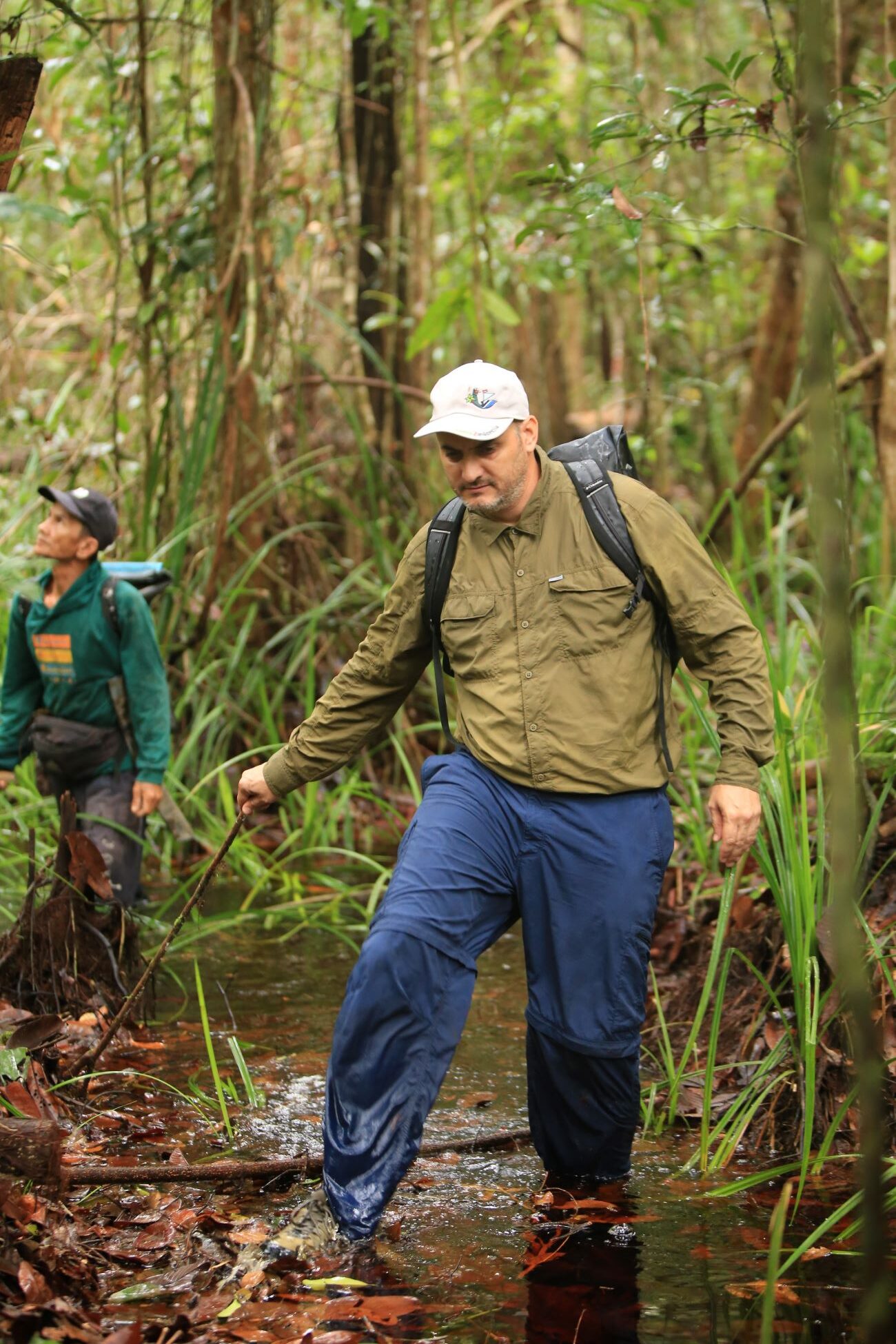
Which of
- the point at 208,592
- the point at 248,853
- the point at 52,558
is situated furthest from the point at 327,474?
the point at 52,558

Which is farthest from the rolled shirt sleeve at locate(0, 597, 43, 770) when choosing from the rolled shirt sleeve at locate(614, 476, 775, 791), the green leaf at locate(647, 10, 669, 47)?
the green leaf at locate(647, 10, 669, 47)

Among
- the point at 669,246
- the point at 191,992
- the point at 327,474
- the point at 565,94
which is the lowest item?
the point at 191,992

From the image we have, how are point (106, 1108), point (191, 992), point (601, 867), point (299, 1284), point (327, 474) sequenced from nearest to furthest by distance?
1. point (299, 1284)
2. point (601, 867)
3. point (106, 1108)
4. point (191, 992)
5. point (327, 474)

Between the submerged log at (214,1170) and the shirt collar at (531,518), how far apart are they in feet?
5.65

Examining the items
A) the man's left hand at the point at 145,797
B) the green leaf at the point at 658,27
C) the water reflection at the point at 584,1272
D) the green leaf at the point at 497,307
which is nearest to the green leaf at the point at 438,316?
the green leaf at the point at 497,307

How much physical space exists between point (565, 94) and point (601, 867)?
38.6 ft

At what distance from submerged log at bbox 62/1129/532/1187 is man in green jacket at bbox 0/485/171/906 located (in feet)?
6.82

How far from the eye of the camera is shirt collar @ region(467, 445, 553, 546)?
3568mm

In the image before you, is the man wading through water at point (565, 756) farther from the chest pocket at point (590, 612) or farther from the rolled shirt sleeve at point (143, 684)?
the rolled shirt sleeve at point (143, 684)

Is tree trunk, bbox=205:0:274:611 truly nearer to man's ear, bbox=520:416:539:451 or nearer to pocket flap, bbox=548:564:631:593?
man's ear, bbox=520:416:539:451

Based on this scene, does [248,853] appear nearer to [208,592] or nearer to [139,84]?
[208,592]

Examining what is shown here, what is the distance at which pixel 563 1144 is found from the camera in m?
3.59

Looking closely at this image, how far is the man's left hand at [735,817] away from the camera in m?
3.36

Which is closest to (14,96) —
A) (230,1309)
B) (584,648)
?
(584,648)
